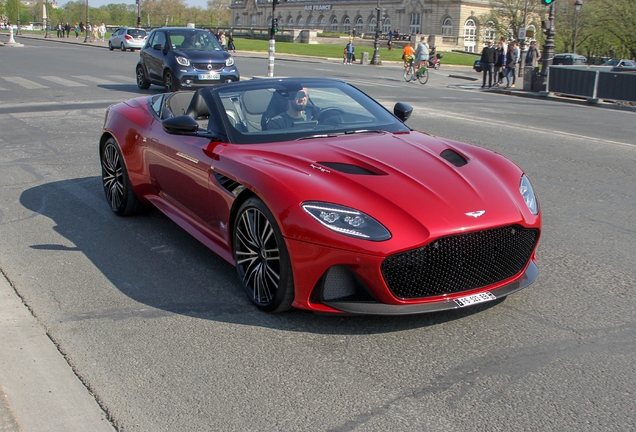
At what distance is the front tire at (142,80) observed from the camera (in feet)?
67.6

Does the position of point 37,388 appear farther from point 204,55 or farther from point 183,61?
point 204,55

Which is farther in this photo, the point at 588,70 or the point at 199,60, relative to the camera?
the point at 588,70

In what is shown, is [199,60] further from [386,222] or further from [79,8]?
[79,8]

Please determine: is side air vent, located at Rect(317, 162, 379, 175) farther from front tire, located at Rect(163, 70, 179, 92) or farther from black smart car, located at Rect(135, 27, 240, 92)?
front tire, located at Rect(163, 70, 179, 92)

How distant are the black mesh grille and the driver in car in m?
1.83

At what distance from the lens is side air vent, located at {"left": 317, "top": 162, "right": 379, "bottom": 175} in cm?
432

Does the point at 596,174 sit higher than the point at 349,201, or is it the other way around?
the point at 349,201

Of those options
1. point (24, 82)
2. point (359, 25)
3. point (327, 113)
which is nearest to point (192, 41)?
point (24, 82)

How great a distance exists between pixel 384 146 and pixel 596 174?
5280 mm

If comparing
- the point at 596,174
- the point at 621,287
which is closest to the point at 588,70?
the point at 596,174

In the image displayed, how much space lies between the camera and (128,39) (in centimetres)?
4891

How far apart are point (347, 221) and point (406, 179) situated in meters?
0.59

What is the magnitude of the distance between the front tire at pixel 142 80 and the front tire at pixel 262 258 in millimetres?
17087

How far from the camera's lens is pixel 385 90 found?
76.6 ft
